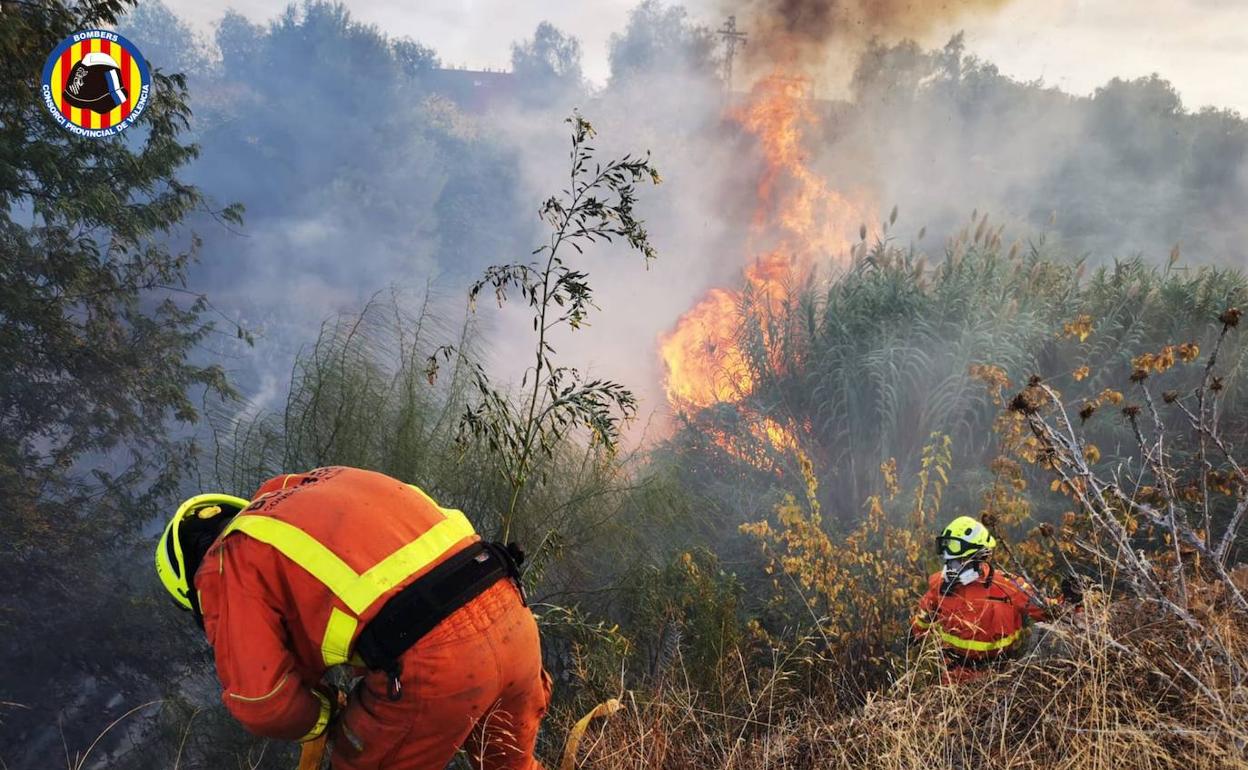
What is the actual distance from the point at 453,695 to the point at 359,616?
0.35 metres

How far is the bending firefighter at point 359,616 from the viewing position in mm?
2066

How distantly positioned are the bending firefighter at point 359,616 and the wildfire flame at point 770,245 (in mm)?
5309

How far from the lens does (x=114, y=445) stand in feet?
30.1

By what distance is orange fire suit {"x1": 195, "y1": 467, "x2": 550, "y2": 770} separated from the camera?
81.3 inches

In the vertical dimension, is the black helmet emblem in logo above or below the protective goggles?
above

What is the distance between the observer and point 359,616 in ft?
6.79

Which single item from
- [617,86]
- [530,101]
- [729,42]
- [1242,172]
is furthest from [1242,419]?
[530,101]

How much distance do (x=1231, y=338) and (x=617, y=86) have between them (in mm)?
28671

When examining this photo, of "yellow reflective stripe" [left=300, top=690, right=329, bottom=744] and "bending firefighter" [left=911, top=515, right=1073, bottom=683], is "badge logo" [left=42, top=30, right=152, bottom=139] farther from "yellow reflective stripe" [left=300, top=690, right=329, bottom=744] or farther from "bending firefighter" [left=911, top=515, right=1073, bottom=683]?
"bending firefighter" [left=911, top=515, right=1073, bottom=683]

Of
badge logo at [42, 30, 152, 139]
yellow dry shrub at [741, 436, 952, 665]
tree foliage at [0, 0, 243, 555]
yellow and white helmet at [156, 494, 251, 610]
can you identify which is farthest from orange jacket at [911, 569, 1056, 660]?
badge logo at [42, 30, 152, 139]

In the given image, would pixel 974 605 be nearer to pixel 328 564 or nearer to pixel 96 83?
pixel 328 564

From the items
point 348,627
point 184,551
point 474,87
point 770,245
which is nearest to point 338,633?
point 348,627

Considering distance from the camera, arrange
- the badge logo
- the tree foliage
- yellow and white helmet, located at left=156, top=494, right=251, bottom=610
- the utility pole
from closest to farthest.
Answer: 1. yellow and white helmet, located at left=156, top=494, right=251, bottom=610
2. the badge logo
3. the tree foliage
4. the utility pole

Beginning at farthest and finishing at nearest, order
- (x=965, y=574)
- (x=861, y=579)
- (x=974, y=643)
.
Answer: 1. (x=861, y=579)
2. (x=965, y=574)
3. (x=974, y=643)
